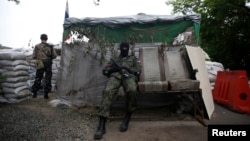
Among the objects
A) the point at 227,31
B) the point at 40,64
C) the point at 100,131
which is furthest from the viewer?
the point at 227,31

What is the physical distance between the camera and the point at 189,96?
6.92 meters

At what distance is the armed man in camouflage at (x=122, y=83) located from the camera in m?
5.47

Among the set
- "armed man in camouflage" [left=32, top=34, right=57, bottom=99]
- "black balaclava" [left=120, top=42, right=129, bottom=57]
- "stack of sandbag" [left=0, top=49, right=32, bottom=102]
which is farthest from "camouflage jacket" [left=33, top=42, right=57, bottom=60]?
"black balaclava" [left=120, top=42, right=129, bottom=57]

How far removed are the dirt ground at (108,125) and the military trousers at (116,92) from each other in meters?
0.45

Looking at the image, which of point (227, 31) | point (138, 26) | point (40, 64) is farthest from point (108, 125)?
point (227, 31)

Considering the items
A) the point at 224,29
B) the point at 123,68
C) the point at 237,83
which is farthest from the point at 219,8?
the point at 123,68

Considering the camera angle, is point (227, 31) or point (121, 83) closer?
point (121, 83)

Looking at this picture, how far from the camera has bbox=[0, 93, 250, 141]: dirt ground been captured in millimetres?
5087

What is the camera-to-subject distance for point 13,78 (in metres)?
7.54

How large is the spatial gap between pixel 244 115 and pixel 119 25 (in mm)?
3688

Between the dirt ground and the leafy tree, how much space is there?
14.5 meters

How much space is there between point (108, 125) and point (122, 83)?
86 centimetres

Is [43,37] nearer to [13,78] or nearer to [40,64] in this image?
[40,64]

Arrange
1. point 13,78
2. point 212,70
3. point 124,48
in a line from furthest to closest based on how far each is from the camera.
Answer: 1. point 212,70
2. point 13,78
3. point 124,48
